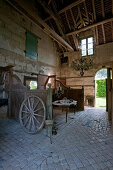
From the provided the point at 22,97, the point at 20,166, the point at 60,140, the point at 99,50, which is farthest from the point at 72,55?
the point at 20,166

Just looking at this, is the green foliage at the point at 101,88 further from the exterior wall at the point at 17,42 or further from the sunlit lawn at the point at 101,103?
the exterior wall at the point at 17,42

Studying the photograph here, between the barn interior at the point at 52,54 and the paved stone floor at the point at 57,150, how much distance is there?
11cm

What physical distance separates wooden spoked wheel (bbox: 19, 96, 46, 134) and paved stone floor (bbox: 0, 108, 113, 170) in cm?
24

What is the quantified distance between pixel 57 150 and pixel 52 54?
8.42 meters

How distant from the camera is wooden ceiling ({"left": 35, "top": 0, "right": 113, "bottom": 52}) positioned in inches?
241

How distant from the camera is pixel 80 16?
690 centimetres

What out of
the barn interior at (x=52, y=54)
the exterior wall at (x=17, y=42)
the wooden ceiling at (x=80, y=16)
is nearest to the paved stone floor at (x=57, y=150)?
the barn interior at (x=52, y=54)

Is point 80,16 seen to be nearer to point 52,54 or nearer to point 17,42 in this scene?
point 52,54

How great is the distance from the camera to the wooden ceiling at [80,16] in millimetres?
6129

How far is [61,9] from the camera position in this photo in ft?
21.4

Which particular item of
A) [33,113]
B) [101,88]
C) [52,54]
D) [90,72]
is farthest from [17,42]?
[101,88]

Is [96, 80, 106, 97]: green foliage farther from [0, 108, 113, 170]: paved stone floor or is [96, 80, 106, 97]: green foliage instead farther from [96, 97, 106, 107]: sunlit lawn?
[0, 108, 113, 170]: paved stone floor

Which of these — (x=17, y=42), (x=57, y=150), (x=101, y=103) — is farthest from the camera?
(x=101, y=103)

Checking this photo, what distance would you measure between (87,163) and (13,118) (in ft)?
9.90
